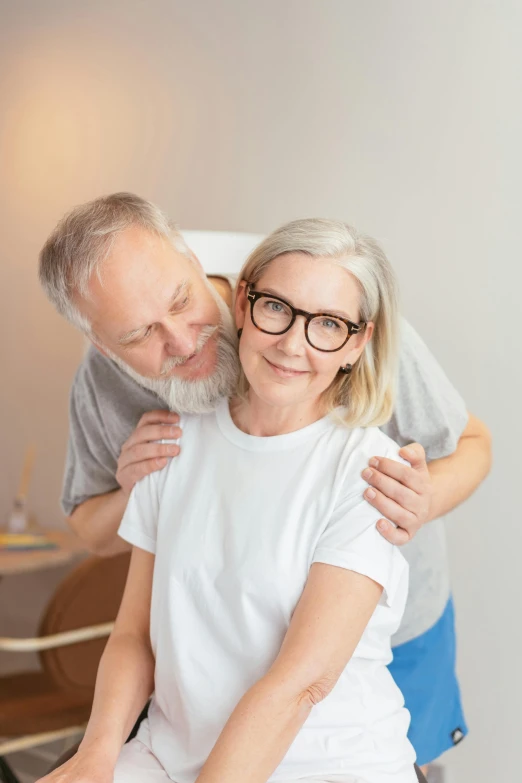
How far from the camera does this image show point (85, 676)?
108 inches

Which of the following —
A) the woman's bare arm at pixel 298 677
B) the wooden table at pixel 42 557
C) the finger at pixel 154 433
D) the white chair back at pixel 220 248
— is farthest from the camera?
the wooden table at pixel 42 557

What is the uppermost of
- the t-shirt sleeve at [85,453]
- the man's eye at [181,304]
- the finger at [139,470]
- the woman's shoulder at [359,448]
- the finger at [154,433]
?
the man's eye at [181,304]

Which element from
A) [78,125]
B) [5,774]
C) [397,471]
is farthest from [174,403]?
[78,125]

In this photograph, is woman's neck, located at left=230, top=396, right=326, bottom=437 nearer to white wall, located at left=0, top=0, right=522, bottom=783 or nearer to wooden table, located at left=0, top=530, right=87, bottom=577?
white wall, located at left=0, top=0, right=522, bottom=783

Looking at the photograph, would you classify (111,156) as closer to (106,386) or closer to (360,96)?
(360,96)

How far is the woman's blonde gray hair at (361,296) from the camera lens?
1303 mm

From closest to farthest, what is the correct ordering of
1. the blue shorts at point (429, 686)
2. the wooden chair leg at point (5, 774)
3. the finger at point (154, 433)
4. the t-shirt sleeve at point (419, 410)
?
the finger at point (154, 433), the t-shirt sleeve at point (419, 410), the blue shorts at point (429, 686), the wooden chair leg at point (5, 774)

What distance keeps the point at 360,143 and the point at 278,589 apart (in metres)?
1.58

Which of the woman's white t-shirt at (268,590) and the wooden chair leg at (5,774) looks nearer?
the woman's white t-shirt at (268,590)

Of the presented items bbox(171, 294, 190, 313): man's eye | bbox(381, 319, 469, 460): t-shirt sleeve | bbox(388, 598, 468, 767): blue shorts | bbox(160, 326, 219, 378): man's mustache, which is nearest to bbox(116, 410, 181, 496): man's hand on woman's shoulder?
bbox(160, 326, 219, 378): man's mustache

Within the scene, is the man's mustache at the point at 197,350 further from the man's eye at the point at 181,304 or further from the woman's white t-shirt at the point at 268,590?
the woman's white t-shirt at the point at 268,590

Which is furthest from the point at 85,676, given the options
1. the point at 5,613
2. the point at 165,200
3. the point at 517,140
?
the point at 517,140

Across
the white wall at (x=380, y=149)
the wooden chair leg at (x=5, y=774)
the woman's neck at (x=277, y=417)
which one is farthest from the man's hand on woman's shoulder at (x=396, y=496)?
the wooden chair leg at (x=5, y=774)

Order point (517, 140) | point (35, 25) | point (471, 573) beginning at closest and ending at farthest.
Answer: point (517, 140) < point (471, 573) < point (35, 25)
